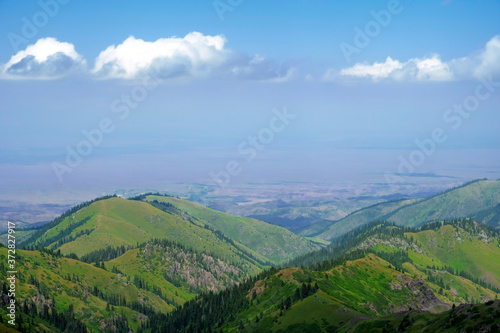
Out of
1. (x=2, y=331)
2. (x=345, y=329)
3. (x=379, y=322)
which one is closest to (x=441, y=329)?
(x=379, y=322)

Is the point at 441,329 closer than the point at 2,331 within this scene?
Yes

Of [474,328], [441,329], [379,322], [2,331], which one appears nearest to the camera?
[474,328]

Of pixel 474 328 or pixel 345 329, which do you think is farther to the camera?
pixel 345 329

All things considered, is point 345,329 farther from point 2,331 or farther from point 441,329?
point 2,331

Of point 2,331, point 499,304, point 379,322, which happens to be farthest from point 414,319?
point 2,331

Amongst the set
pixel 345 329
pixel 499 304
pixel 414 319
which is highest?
pixel 499 304

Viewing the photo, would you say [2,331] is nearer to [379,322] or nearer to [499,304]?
[379,322]

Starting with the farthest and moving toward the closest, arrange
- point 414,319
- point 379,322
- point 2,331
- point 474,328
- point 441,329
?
1. point 2,331
2. point 379,322
3. point 414,319
4. point 441,329
5. point 474,328

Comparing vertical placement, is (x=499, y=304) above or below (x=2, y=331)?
above

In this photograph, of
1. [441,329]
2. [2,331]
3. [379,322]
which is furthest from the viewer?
[2,331]
